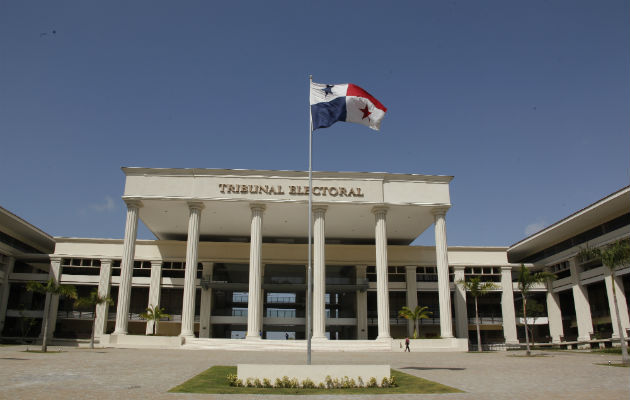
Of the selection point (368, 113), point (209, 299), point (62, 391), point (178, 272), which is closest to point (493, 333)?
point (209, 299)

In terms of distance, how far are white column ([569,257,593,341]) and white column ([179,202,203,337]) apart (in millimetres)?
40283

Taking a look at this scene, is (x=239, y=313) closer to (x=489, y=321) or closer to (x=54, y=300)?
(x=54, y=300)

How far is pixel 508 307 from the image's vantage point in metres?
59.0

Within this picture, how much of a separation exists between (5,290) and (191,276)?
26961 millimetres

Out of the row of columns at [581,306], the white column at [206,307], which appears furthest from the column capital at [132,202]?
the row of columns at [581,306]

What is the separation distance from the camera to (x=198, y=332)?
189ft

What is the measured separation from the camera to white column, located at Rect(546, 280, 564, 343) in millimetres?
58844

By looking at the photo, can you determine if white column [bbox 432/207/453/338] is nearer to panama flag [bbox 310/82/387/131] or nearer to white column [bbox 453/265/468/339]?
white column [bbox 453/265/468/339]

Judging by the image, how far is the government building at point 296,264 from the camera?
4716cm

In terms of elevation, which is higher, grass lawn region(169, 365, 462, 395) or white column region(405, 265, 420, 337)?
white column region(405, 265, 420, 337)

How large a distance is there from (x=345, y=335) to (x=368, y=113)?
136ft

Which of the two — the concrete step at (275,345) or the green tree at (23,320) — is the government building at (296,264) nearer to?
the green tree at (23,320)

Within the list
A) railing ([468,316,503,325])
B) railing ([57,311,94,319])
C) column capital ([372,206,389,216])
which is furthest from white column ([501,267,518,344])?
railing ([57,311,94,319])

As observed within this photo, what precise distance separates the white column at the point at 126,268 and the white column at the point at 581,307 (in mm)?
46123
